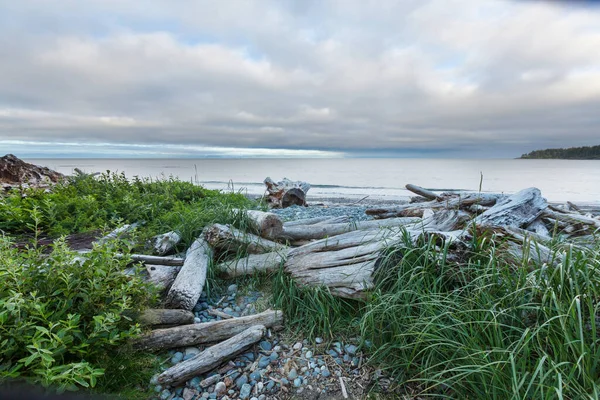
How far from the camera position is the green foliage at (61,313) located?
2.17 meters

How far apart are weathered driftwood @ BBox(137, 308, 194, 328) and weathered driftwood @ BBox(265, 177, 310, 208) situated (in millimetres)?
9123

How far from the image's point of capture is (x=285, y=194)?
12.6 meters

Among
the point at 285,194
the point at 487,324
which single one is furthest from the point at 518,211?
the point at 285,194

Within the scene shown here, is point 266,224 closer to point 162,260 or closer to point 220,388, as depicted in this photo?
point 162,260

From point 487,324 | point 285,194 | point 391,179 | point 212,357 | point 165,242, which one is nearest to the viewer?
point 487,324

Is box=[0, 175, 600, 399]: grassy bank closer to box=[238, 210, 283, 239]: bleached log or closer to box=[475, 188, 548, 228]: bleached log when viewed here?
box=[238, 210, 283, 239]: bleached log

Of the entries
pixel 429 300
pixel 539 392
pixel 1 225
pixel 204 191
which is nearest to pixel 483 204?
pixel 429 300

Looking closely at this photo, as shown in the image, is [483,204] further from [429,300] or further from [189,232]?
[189,232]

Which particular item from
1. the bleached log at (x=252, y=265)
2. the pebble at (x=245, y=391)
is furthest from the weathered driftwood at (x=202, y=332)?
the bleached log at (x=252, y=265)

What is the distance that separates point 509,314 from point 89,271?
11.5ft

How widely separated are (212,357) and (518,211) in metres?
5.28

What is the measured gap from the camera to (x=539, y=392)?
210cm

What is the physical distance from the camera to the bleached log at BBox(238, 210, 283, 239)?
489 centimetres

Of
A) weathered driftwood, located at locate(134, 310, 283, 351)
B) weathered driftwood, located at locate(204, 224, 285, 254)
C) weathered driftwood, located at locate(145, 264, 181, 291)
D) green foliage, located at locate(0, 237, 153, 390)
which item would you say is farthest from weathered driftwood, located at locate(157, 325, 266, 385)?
weathered driftwood, located at locate(204, 224, 285, 254)
